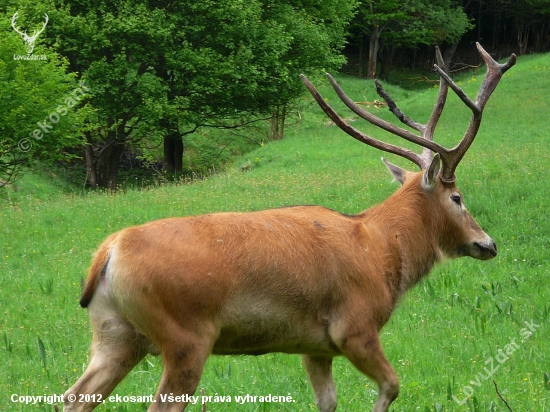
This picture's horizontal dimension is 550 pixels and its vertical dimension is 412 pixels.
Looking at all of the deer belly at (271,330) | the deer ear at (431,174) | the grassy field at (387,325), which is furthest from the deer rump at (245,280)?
the grassy field at (387,325)

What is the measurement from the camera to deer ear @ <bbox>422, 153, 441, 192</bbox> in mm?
5968

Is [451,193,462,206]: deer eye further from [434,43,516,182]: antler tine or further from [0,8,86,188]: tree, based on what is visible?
[0,8,86,188]: tree

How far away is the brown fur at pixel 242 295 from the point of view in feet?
14.9

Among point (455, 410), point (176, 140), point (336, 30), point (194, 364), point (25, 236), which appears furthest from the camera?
point (336, 30)

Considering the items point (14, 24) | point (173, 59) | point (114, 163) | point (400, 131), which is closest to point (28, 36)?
point (14, 24)

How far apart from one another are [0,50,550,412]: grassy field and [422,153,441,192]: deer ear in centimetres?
121

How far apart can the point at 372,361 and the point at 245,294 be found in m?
0.96

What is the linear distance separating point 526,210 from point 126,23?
51.2 ft

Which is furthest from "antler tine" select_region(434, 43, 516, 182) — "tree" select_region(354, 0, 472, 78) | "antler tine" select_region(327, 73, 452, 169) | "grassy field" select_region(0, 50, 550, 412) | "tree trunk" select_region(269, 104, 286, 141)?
"tree" select_region(354, 0, 472, 78)

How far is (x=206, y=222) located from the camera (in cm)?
503

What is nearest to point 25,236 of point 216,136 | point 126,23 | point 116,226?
point 116,226

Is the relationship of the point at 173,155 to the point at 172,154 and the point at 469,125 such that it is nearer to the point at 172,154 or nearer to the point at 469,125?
the point at 172,154

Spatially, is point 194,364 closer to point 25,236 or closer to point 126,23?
point 25,236

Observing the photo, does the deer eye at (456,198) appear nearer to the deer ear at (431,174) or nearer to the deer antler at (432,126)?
the deer antler at (432,126)
